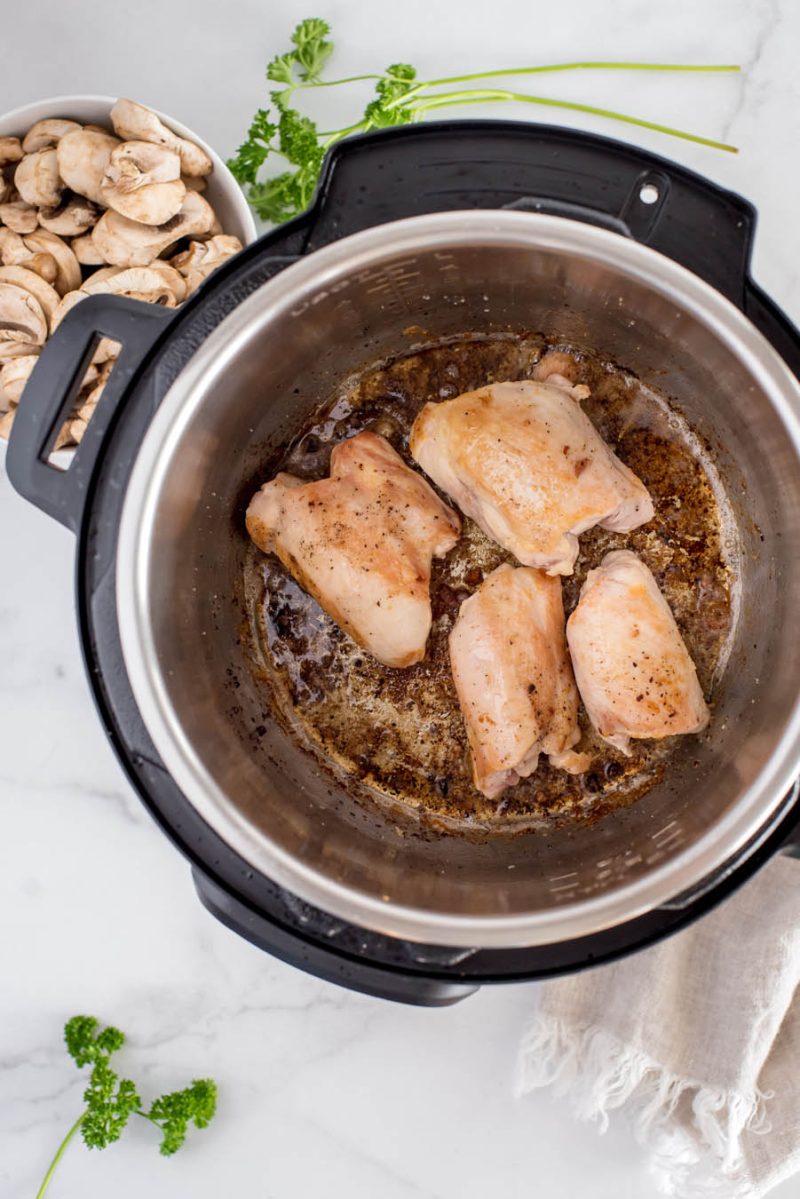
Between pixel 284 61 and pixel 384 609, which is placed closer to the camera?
pixel 384 609

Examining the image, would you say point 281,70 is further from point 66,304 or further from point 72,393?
point 72,393

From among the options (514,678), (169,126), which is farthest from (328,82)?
(514,678)

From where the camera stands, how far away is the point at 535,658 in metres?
1.63

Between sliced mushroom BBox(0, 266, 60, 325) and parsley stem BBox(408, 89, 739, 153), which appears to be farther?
parsley stem BBox(408, 89, 739, 153)

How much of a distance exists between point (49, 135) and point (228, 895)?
125cm

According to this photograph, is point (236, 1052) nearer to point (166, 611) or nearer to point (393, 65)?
point (166, 611)

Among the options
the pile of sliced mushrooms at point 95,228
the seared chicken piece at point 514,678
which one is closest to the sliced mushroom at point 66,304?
the pile of sliced mushrooms at point 95,228

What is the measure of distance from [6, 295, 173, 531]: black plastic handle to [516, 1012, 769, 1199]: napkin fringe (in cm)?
125

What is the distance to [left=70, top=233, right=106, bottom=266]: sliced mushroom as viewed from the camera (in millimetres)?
1675

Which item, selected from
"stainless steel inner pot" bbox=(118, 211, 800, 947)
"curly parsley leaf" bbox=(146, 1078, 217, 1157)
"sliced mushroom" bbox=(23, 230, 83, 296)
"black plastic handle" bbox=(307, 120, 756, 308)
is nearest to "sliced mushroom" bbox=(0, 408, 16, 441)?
"sliced mushroom" bbox=(23, 230, 83, 296)

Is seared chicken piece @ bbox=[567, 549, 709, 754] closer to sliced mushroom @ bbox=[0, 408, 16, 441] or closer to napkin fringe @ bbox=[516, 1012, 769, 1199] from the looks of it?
napkin fringe @ bbox=[516, 1012, 769, 1199]

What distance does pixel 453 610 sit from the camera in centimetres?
174

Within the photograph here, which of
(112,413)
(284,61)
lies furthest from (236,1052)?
(284,61)

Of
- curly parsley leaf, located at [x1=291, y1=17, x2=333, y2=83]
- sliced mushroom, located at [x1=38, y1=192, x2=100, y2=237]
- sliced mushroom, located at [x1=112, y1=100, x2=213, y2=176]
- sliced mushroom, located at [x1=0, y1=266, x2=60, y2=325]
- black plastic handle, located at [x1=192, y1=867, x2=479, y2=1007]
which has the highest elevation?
curly parsley leaf, located at [x1=291, y1=17, x2=333, y2=83]
